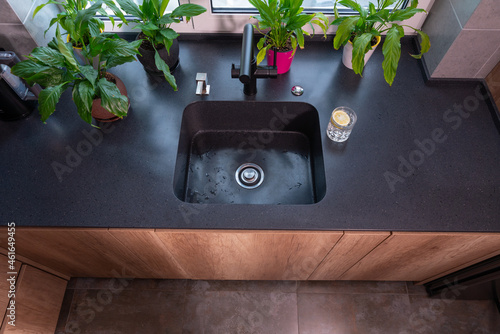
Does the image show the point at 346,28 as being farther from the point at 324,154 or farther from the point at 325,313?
the point at 325,313

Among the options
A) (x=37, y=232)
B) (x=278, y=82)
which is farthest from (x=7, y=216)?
(x=278, y=82)

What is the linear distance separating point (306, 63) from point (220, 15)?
39cm

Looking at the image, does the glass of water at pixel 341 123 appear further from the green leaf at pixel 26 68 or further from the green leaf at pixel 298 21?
the green leaf at pixel 26 68

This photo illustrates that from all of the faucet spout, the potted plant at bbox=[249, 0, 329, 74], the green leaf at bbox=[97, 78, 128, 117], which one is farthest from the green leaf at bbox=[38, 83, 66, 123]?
Answer: the potted plant at bbox=[249, 0, 329, 74]

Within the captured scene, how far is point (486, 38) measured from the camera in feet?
3.31

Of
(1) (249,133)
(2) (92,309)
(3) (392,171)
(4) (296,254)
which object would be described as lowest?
(2) (92,309)

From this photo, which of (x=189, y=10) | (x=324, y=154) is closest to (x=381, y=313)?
(x=324, y=154)

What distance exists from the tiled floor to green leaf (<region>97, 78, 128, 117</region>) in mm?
1089

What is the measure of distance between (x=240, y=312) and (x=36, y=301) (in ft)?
3.05

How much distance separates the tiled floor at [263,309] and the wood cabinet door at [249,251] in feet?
0.73

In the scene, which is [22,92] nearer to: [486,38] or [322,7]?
[322,7]

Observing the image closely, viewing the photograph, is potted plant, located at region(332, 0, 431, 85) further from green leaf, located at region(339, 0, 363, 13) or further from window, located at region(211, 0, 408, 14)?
window, located at region(211, 0, 408, 14)

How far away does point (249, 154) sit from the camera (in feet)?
4.11

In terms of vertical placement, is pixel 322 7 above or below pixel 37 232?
above
